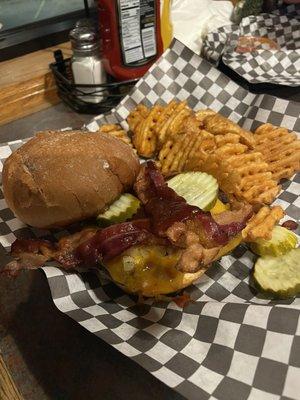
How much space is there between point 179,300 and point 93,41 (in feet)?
4.74

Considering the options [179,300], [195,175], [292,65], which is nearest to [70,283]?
[179,300]

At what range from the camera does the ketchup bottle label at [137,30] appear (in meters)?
1.95

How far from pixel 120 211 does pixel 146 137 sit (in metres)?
0.55

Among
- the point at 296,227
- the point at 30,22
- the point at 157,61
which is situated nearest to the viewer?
the point at 296,227

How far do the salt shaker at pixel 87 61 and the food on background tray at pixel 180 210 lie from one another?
49 centimetres

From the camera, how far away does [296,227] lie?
1.37m

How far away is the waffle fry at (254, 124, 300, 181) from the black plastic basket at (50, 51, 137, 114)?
77 cm

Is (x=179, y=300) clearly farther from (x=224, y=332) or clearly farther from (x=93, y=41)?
(x=93, y=41)

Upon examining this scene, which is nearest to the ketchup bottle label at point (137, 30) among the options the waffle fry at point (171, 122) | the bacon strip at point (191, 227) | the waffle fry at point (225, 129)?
the waffle fry at point (171, 122)

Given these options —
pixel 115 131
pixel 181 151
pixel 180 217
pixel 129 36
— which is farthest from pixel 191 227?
pixel 129 36

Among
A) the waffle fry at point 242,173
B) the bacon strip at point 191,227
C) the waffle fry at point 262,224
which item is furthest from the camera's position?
the waffle fry at point 242,173

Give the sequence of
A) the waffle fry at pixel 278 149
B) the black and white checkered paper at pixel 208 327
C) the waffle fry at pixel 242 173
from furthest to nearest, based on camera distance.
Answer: the waffle fry at pixel 278 149, the waffle fry at pixel 242 173, the black and white checkered paper at pixel 208 327

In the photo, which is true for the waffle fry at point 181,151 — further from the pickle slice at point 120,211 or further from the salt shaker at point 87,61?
the salt shaker at point 87,61

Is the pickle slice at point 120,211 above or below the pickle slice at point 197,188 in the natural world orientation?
below
